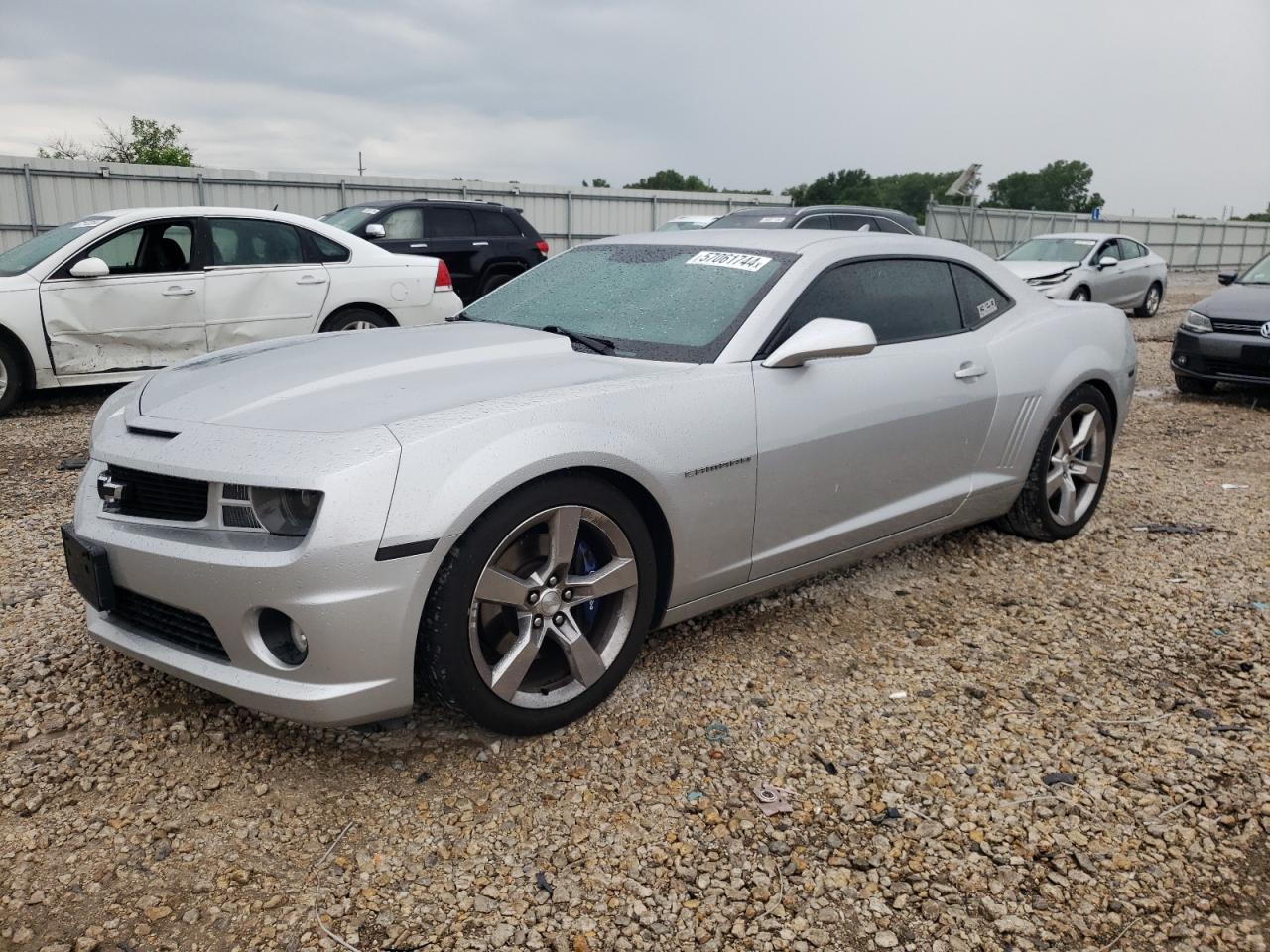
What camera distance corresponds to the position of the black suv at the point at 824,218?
1041 centimetres

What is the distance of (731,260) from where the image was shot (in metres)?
3.60

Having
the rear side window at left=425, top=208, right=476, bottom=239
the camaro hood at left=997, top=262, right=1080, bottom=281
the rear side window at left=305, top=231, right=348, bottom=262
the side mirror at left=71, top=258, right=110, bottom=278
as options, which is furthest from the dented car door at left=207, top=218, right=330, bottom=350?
the camaro hood at left=997, top=262, right=1080, bottom=281

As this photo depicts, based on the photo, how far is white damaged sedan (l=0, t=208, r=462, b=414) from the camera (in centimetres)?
695

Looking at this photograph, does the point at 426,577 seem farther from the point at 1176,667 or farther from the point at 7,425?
the point at 7,425

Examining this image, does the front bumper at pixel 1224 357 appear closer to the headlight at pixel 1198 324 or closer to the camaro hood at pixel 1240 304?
the headlight at pixel 1198 324

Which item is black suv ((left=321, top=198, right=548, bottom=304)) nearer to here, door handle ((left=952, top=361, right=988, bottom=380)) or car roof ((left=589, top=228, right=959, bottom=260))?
car roof ((left=589, top=228, right=959, bottom=260))

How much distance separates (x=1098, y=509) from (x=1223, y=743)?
258 centimetres

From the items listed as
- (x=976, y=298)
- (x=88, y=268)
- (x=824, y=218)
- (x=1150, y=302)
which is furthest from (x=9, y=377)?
(x=1150, y=302)

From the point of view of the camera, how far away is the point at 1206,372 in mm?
8664

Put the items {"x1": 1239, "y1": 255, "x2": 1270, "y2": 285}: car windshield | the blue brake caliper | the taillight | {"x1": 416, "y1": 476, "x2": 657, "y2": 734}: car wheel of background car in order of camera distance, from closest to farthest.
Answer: {"x1": 416, "y1": 476, "x2": 657, "y2": 734}: car wheel of background car, the blue brake caliper, the taillight, {"x1": 1239, "y1": 255, "x2": 1270, "y2": 285}: car windshield

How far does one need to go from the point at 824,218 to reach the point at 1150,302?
930 cm

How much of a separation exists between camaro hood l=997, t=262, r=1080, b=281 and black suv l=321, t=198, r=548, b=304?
289 inches

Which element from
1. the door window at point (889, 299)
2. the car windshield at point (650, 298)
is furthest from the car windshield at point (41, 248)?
the door window at point (889, 299)

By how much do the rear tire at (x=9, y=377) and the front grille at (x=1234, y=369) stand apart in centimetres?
963
